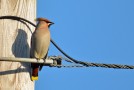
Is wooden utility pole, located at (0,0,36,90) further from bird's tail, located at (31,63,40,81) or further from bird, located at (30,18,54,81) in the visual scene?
bird, located at (30,18,54,81)

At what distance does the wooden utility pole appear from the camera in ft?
7.72

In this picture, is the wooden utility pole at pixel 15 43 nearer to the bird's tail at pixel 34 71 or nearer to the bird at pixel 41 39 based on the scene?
the bird's tail at pixel 34 71

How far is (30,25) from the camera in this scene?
2623mm

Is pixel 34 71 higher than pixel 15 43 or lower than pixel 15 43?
lower

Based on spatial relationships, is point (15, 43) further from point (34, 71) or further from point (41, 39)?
point (41, 39)

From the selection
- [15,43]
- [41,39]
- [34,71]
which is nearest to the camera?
[15,43]

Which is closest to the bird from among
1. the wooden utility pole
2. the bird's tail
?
the bird's tail

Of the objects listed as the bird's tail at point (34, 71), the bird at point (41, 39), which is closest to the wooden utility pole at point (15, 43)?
the bird's tail at point (34, 71)

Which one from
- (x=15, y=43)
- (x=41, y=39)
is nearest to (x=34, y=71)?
(x=15, y=43)

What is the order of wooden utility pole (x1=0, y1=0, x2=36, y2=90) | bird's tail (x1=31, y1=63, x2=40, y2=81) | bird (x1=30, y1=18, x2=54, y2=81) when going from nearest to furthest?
wooden utility pole (x1=0, y1=0, x2=36, y2=90) → bird's tail (x1=31, y1=63, x2=40, y2=81) → bird (x1=30, y1=18, x2=54, y2=81)

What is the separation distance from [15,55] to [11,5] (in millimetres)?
379

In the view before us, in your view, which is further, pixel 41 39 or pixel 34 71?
pixel 41 39

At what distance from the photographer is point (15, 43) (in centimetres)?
248

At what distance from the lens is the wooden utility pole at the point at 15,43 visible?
2354mm
